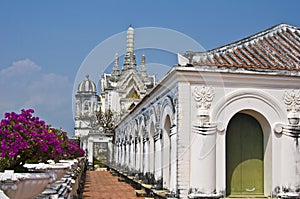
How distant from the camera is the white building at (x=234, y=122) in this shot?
9.14m

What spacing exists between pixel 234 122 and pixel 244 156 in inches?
32.2

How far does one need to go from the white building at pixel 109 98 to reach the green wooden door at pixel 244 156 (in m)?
23.1

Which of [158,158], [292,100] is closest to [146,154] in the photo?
[158,158]

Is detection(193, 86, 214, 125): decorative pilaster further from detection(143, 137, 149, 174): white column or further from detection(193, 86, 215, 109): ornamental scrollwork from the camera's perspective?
detection(143, 137, 149, 174): white column

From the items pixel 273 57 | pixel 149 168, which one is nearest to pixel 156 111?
pixel 149 168

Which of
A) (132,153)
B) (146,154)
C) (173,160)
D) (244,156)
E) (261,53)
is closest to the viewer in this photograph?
(173,160)

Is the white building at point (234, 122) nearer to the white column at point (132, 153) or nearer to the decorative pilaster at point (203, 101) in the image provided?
the decorative pilaster at point (203, 101)

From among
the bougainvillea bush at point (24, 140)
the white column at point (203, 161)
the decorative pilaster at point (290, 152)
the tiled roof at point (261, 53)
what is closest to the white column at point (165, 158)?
the white column at point (203, 161)

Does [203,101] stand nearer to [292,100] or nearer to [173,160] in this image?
[173,160]

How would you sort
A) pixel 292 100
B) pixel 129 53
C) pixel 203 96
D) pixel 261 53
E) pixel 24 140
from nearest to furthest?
pixel 24 140 < pixel 203 96 < pixel 292 100 < pixel 261 53 < pixel 129 53

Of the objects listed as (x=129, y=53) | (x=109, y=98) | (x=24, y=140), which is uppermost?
(x=129, y=53)

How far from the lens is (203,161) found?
9.13 m

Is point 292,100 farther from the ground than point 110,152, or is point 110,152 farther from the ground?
point 292,100

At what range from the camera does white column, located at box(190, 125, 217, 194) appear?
9086mm
